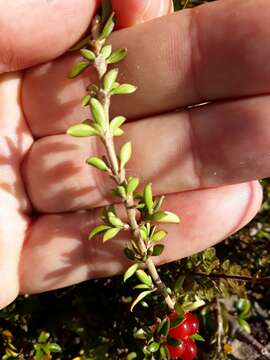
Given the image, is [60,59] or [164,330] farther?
[60,59]

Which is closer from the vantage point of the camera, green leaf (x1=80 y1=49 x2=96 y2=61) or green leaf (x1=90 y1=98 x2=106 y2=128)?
green leaf (x1=90 y1=98 x2=106 y2=128)

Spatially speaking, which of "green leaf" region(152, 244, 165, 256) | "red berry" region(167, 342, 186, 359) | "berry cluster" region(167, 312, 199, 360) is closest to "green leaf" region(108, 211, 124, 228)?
"green leaf" region(152, 244, 165, 256)

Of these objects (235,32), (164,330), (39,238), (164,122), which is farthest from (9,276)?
(235,32)

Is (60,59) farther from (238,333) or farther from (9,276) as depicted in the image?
(238,333)

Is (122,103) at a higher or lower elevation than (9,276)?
higher

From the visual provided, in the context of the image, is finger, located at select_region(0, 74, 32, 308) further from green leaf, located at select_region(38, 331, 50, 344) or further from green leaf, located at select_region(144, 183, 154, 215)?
green leaf, located at select_region(144, 183, 154, 215)

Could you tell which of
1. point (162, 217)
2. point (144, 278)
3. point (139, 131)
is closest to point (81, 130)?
point (162, 217)
